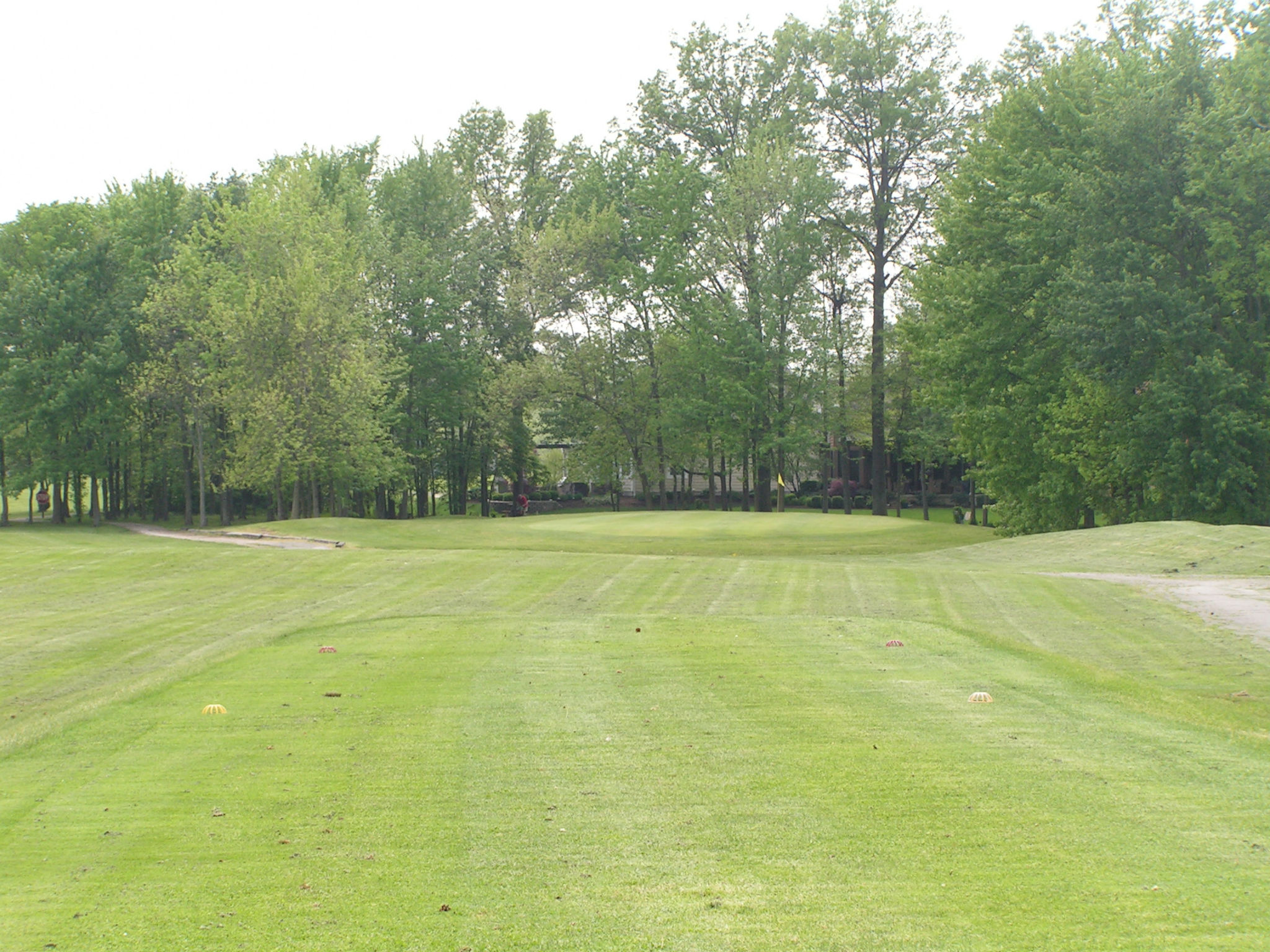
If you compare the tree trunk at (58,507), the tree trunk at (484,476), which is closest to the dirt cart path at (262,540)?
the tree trunk at (58,507)

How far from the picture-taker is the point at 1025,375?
3441cm

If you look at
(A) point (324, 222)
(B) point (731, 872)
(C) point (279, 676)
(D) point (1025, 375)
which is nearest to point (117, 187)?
(A) point (324, 222)

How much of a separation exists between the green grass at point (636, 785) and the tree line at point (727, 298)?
61.2 feet

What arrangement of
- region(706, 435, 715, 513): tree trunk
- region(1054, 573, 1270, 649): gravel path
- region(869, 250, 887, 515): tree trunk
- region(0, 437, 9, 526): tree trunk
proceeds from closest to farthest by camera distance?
1. region(1054, 573, 1270, 649): gravel path
2. region(0, 437, 9, 526): tree trunk
3. region(869, 250, 887, 515): tree trunk
4. region(706, 435, 715, 513): tree trunk

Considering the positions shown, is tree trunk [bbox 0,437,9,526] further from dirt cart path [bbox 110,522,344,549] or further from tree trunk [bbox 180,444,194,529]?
dirt cart path [bbox 110,522,344,549]

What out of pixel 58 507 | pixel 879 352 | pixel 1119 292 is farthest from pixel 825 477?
pixel 58 507

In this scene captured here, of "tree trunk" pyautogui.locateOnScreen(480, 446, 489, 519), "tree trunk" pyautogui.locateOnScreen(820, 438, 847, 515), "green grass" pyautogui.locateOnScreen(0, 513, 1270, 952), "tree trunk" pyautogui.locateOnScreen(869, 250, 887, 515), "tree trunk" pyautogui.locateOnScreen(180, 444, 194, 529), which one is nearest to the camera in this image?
"green grass" pyautogui.locateOnScreen(0, 513, 1270, 952)

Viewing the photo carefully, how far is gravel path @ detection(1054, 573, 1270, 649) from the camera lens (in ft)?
47.7

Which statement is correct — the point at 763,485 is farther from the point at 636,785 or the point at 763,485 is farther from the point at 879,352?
the point at 636,785

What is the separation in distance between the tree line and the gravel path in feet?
38.0

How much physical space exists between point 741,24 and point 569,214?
13.6 meters

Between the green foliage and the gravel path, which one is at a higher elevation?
the green foliage

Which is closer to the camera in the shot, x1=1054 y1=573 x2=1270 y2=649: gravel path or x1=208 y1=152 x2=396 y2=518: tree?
x1=1054 y1=573 x2=1270 y2=649: gravel path

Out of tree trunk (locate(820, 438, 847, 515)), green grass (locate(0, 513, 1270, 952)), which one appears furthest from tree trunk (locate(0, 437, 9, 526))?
green grass (locate(0, 513, 1270, 952))
